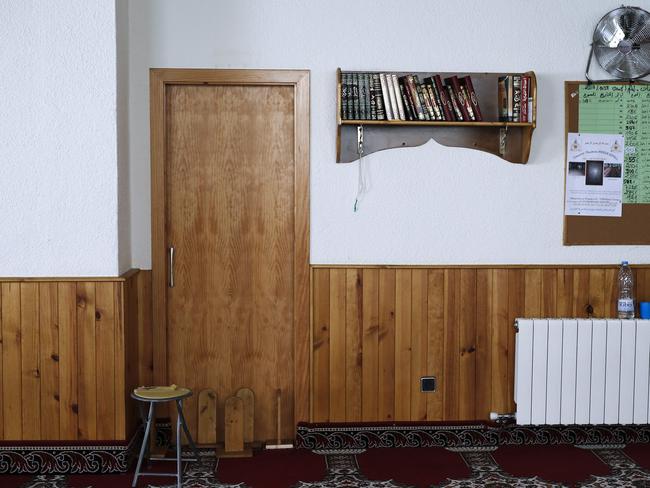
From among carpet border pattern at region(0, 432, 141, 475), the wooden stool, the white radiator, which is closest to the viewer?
the wooden stool

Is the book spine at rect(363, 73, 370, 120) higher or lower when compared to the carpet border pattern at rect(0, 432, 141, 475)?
higher

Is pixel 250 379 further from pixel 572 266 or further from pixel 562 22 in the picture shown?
pixel 562 22

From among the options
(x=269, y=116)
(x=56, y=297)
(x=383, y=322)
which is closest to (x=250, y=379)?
(x=383, y=322)

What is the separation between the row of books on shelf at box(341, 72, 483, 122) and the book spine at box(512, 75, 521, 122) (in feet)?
0.59

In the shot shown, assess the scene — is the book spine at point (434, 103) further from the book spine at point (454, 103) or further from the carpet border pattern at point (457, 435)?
the carpet border pattern at point (457, 435)

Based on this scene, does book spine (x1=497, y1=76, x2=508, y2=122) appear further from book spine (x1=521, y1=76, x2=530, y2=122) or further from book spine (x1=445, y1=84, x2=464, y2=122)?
book spine (x1=445, y1=84, x2=464, y2=122)

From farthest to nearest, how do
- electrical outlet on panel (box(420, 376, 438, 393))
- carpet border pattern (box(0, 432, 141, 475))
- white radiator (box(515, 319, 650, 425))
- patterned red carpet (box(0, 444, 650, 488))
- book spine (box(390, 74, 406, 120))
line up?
electrical outlet on panel (box(420, 376, 438, 393))
white radiator (box(515, 319, 650, 425))
book spine (box(390, 74, 406, 120))
carpet border pattern (box(0, 432, 141, 475))
patterned red carpet (box(0, 444, 650, 488))

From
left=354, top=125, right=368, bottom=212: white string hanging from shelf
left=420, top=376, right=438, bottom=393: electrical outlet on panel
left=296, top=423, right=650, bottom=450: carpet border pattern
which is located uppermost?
left=354, top=125, right=368, bottom=212: white string hanging from shelf

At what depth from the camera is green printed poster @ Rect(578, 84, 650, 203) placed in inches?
159

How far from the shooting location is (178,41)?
3.92 metres

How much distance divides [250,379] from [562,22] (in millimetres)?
2508

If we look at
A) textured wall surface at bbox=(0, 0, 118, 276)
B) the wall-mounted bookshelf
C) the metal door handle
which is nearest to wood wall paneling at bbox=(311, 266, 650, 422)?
the wall-mounted bookshelf

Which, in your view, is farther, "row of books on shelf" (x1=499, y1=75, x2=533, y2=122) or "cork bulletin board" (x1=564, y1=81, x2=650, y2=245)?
"cork bulletin board" (x1=564, y1=81, x2=650, y2=245)

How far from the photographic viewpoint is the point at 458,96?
3889 millimetres
